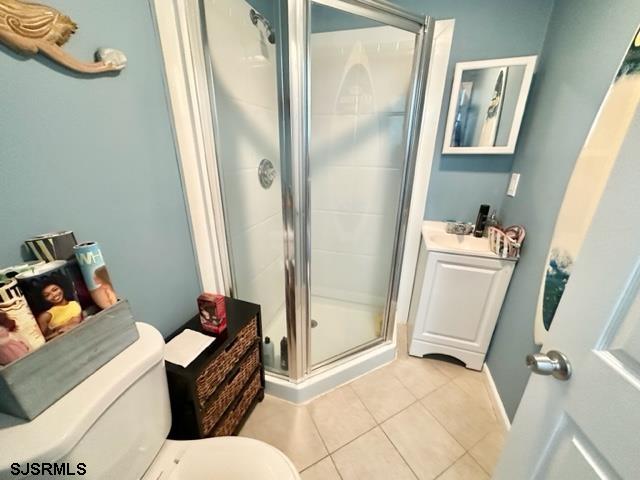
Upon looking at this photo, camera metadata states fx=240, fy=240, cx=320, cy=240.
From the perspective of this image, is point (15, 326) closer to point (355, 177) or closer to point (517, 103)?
point (355, 177)

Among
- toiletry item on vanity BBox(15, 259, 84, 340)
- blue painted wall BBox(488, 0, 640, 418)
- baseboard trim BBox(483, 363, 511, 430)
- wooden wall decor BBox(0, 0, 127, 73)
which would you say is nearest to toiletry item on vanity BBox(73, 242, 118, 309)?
toiletry item on vanity BBox(15, 259, 84, 340)

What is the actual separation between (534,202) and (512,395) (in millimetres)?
997

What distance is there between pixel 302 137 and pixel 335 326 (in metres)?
1.34

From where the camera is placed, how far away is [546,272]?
1.01 m

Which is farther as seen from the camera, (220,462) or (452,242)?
(452,242)

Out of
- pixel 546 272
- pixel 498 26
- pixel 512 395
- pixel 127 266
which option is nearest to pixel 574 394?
pixel 546 272

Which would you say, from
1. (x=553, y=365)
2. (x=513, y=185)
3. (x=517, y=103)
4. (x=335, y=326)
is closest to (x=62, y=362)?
(x=553, y=365)

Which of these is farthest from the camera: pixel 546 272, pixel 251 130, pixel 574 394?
pixel 251 130

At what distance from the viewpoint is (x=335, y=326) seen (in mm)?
1764

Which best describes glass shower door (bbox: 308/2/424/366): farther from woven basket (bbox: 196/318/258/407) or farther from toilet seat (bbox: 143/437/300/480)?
toilet seat (bbox: 143/437/300/480)

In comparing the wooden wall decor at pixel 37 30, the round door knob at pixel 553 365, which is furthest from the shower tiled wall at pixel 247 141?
the round door knob at pixel 553 365

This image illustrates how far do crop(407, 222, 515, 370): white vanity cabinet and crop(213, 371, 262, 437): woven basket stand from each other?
3.47 ft

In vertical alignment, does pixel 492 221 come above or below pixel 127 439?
above

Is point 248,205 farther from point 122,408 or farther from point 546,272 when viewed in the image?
point 546,272
